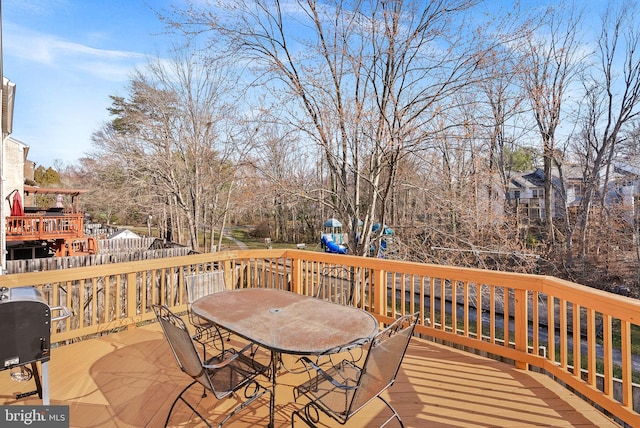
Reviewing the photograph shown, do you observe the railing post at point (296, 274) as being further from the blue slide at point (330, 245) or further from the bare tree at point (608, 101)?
the bare tree at point (608, 101)

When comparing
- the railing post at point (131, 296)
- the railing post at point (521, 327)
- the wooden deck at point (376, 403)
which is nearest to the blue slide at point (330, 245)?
the railing post at point (131, 296)

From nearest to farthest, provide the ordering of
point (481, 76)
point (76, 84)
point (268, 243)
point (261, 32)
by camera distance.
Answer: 1. point (481, 76)
2. point (261, 32)
3. point (76, 84)
4. point (268, 243)

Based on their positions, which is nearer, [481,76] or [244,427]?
[244,427]

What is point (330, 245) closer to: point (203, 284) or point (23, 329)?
point (203, 284)

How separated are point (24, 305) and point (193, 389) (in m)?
1.40

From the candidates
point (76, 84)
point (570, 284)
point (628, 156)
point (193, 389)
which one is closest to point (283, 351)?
point (193, 389)

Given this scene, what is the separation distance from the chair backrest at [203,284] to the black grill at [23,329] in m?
1.65

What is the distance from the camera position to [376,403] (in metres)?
2.57

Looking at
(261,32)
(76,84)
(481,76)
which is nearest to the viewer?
(481,76)

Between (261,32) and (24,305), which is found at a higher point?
(261,32)

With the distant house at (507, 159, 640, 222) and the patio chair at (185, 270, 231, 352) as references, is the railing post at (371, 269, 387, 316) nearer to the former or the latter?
the patio chair at (185, 270, 231, 352)

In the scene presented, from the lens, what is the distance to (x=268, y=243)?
21.8 meters

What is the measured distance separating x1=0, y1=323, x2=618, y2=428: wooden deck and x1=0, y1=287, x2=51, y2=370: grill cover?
638mm

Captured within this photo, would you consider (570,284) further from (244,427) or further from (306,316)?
(244,427)
